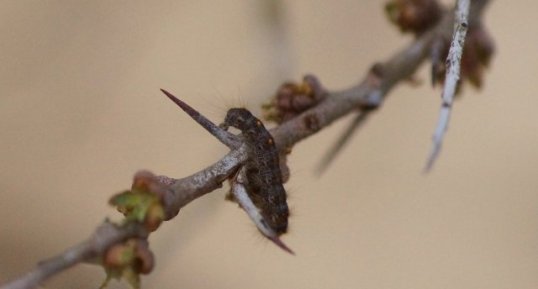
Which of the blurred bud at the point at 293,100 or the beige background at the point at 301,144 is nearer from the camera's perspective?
the blurred bud at the point at 293,100

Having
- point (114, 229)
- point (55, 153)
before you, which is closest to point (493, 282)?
point (55, 153)

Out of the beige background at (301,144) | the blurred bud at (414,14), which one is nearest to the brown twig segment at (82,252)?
the blurred bud at (414,14)

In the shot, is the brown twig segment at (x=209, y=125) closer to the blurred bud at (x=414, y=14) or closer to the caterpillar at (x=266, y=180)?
the caterpillar at (x=266, y=180)

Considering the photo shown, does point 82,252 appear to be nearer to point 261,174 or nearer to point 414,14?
point 261,174

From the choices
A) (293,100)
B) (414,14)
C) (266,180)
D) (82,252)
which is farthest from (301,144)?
(82,252)

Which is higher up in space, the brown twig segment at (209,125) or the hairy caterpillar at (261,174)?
the brown twig segment at (209,125)
